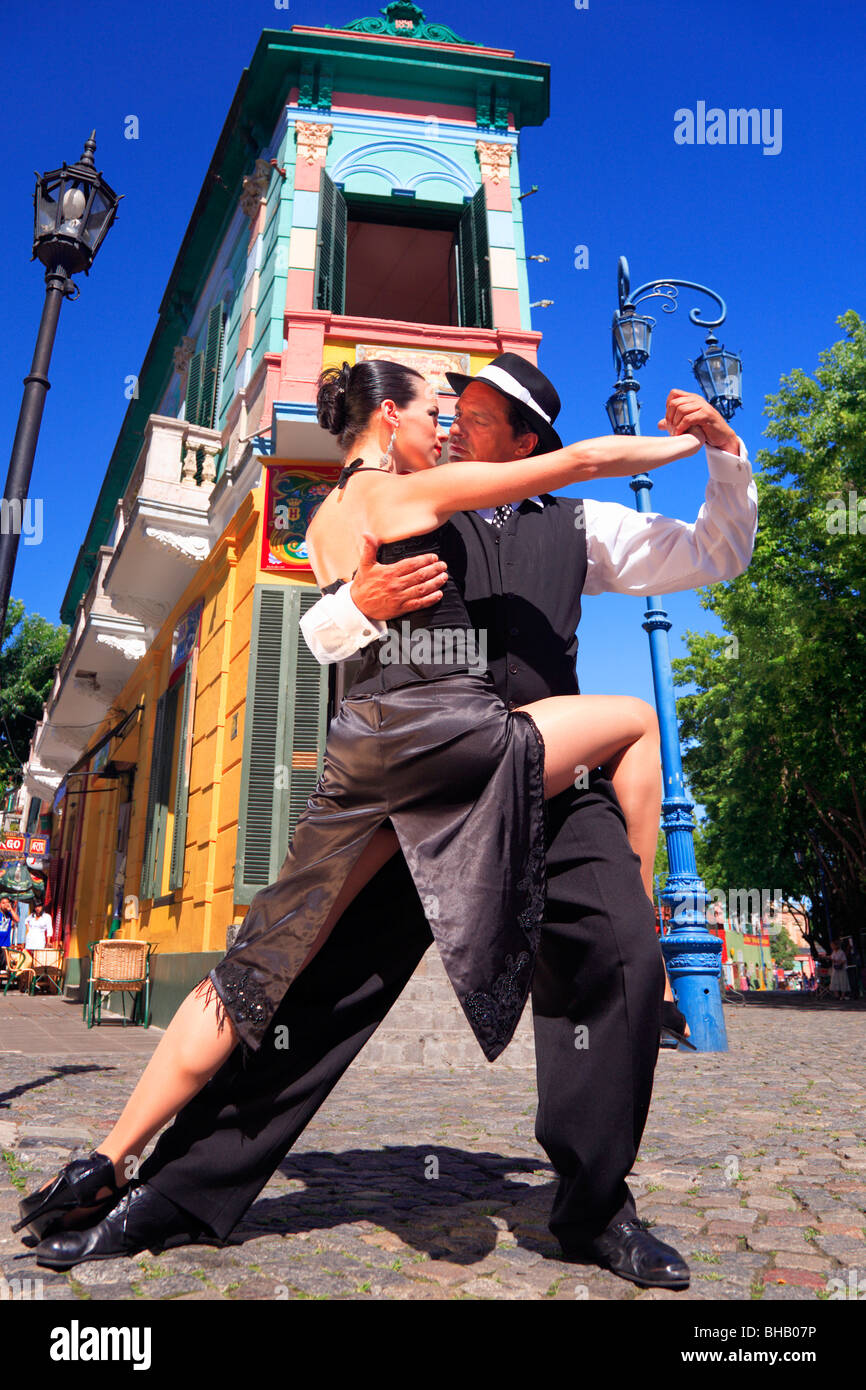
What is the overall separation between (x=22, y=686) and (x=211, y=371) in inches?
741

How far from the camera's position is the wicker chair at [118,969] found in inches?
424

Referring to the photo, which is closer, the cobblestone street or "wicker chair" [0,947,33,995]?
the cobblestone street

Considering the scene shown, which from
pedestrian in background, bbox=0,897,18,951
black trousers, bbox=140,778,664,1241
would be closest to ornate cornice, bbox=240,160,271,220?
black trousers, bbox=140,778,664,1241

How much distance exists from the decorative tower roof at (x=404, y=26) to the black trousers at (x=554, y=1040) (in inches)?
507

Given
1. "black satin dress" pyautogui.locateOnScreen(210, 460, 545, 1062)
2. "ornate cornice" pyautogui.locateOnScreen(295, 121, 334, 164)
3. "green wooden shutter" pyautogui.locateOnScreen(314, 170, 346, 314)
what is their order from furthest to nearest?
"ornate cornice" pyautogui.locateOnScreen(295, 121, 334, 164), "green wooden shutter" pyautogui.locateOnScreen(314, 170, 346, 314), "black satin dress" pyautogui.locateOnScreen(210, 460, 545, 1062)

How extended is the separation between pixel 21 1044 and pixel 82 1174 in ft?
24.1

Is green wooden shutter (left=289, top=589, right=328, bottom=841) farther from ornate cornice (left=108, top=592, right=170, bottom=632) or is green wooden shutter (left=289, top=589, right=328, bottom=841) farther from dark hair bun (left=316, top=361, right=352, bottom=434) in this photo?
dark hair bun (left=316, top=361, right=352, bottom=434)

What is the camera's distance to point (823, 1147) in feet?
12.5

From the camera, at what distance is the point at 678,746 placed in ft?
28.2

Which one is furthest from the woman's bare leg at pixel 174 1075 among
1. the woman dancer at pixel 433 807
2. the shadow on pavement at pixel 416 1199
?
the shadow on pavement at pixel 416 1199

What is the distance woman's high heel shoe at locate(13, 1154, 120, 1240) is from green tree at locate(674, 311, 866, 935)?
13.8 metres

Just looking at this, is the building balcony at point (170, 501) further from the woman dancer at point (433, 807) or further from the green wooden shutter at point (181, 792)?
the woman dancer at point (433, 807)

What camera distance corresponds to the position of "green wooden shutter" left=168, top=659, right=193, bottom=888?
10734 millimetres
